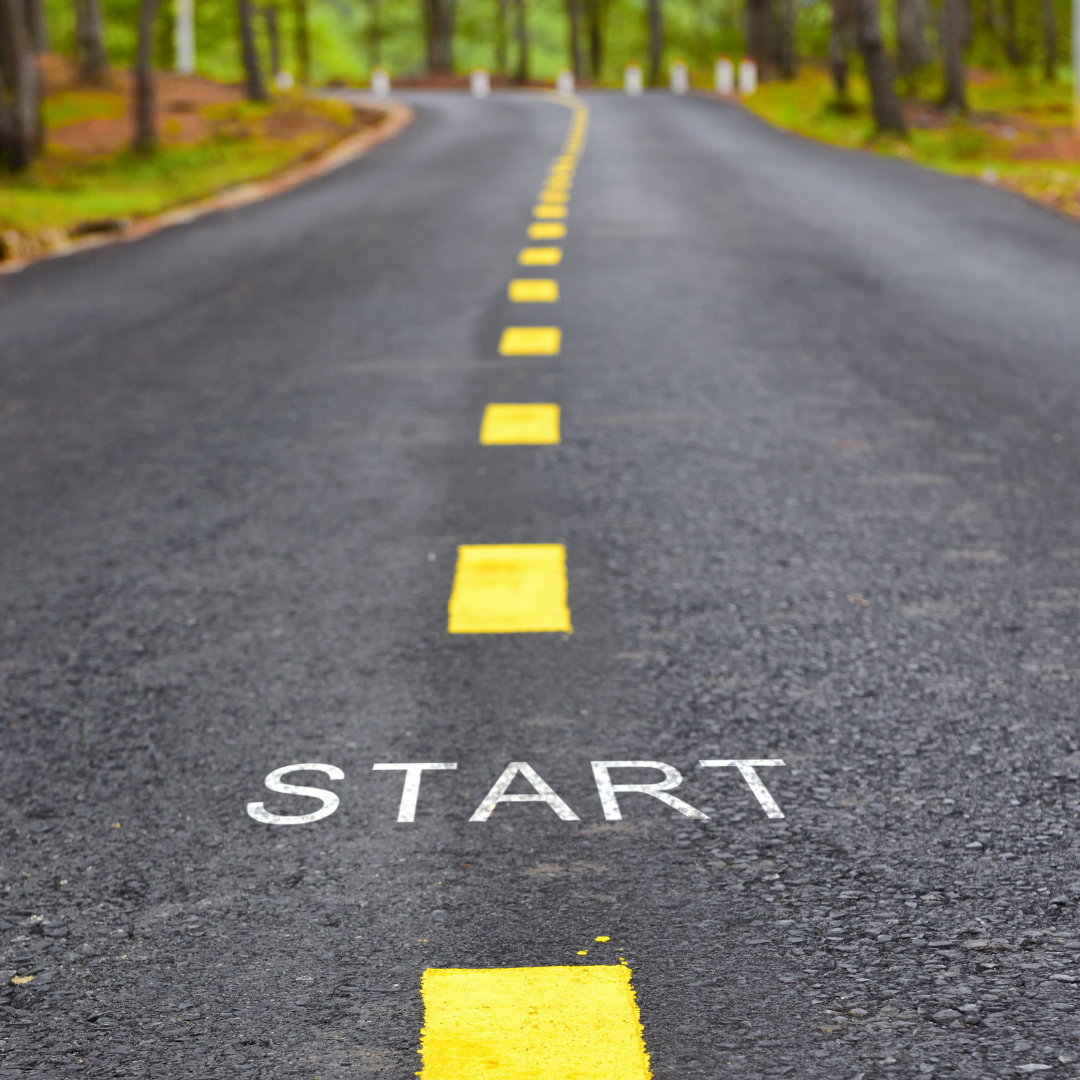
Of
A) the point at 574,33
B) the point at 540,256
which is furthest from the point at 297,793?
the point at 574,33

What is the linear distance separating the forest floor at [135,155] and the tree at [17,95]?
320 millimetres

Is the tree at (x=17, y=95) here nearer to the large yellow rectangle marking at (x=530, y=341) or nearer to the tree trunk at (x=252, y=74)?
the tree trunk at (x=252, y=74)

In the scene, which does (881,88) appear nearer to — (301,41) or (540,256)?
A: (540,256)

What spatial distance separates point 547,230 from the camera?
530 inches

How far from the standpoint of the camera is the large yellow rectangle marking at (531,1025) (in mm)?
2348

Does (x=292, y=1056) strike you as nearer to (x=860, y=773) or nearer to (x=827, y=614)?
(x=860, y=773)

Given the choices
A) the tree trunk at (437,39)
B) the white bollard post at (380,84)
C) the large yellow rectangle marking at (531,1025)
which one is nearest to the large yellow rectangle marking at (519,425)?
the large yellow rectangle marking at (531,1025)

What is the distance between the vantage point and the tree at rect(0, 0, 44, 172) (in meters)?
22.3

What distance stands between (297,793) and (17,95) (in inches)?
874

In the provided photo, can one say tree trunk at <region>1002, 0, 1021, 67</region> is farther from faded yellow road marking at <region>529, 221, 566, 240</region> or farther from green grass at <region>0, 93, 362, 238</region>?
faded yellow road marking at <region>529, 221, 566, 240</region>

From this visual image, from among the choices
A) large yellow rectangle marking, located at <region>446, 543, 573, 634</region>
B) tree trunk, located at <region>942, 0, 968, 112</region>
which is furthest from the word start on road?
tree trunk, located at <region>942, 0, 968, 112</region>

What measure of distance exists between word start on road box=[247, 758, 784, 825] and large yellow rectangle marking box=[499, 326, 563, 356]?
16.4ft

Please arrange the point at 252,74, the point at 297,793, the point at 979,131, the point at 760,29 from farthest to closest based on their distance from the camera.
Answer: the point at 760,29, the point at 252,74, the point at 979,131, the point at 297,793

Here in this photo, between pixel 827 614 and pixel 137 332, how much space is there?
19.4 feet
